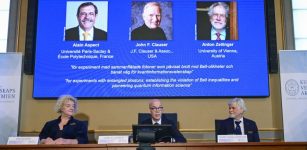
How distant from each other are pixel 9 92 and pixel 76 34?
1.20 meters

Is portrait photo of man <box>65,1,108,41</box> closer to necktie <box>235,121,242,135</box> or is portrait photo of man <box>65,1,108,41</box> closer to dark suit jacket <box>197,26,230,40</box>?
dark suit jacket <box>197,26,230,40</box>

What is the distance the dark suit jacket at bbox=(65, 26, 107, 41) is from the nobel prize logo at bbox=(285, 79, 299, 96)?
2567 mm

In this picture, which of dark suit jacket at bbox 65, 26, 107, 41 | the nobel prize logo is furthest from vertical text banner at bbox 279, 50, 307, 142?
dark suit jacket at bbox 65, 26, 107, 41

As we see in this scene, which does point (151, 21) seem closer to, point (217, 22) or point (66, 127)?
point (217, 22)

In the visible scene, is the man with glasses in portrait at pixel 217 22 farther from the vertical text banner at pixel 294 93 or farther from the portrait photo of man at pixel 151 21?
the vertical text banner at pixel 294 93

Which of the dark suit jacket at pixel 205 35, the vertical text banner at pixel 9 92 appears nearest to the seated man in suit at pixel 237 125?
the dark suit jacket at pixel 205 35

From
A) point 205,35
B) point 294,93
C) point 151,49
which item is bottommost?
point 294,93

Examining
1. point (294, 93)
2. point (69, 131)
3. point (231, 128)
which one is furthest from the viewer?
point (294, 93)

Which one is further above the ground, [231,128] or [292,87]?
[292,87]

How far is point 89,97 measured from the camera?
5859 mm

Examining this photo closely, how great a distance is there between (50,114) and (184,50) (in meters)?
2.07

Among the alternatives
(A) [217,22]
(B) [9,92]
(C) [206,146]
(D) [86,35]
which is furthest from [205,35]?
(B) [9,92]

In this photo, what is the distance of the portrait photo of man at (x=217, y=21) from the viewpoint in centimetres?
600

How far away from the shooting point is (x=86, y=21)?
6.07 m
